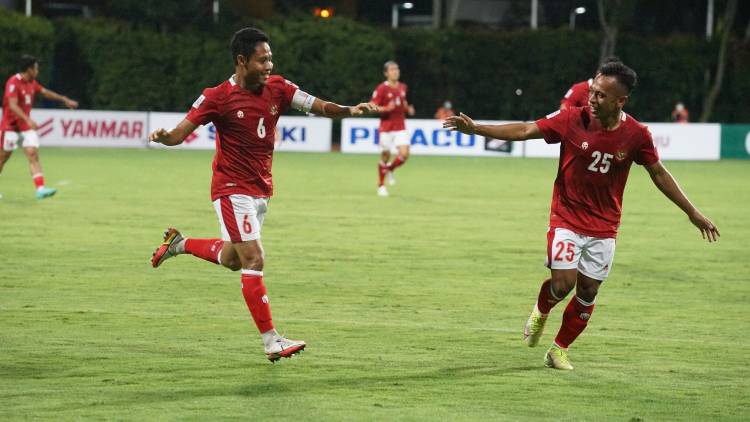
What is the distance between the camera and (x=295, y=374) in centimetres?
790

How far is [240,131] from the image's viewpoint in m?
8.62

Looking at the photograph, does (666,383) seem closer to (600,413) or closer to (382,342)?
(600,413)

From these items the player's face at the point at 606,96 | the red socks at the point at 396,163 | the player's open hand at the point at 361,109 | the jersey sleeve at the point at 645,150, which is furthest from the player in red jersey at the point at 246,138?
the red socks at the point at 396,163

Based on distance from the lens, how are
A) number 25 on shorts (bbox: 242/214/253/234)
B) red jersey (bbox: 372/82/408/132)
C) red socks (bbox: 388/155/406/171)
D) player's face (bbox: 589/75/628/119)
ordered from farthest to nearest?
red jersey (bbox: 372/82/408/132), red socks (bbox: 388/155/406/171), number 25 on shorts (bbox: 242/214/253/234), player's face (bbox: 589/75/628/119)

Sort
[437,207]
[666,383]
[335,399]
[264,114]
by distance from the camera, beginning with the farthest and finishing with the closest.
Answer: [437,207]
[264,114]
[666,383]
[335,399]

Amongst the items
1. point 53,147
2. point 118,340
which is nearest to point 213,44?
point 53,147

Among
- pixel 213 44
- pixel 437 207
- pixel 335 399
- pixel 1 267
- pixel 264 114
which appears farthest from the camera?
pixel 213 44

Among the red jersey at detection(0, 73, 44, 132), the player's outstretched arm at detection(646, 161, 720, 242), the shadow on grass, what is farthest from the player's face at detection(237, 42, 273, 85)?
the red jersey at detection(0, 73, 44, 132)

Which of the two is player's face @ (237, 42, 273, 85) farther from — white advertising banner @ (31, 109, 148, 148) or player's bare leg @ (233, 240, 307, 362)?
white advertising banner @ (31, 109, 148, 148)

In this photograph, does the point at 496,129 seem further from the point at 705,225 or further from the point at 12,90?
the point at 12,90

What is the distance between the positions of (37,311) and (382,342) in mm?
2972

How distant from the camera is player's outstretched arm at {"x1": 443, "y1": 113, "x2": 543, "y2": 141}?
26.3 feet

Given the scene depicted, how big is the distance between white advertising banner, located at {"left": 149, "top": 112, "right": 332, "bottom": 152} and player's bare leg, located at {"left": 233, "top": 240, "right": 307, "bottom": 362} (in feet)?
99.8

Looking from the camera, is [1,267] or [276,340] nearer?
[276,340]
